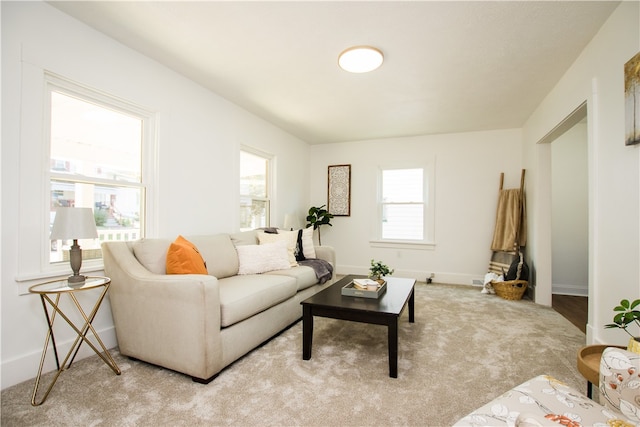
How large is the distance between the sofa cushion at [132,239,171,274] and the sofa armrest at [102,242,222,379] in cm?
8

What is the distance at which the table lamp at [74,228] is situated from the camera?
185cm

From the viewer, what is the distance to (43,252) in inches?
81.0

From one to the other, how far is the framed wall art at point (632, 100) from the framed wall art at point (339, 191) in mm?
4037

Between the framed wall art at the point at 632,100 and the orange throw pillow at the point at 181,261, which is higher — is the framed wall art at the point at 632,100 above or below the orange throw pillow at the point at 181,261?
above

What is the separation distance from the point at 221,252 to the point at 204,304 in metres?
1.11

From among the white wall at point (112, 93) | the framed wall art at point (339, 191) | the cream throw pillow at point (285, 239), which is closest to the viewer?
the white wall at point (112, 93)

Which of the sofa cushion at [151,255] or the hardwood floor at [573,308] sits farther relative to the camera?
the hardwood floor at [573,308]

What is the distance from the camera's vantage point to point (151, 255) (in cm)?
238

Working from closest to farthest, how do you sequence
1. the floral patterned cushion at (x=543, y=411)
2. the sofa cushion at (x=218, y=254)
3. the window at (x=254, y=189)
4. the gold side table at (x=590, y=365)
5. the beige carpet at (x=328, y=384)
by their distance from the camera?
the floral patterned cushion at (x=543, y=411) → the gold side table at (x=590, y=365) → the beige carpet at (x=328, y=384) → the sofa cushion at (x=218, y=254) → the window at (x=254, y=189)

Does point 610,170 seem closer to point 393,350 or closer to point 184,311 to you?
point 393,350

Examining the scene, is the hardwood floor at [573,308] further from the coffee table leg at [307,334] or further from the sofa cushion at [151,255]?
the sofa cushion at [151,255]

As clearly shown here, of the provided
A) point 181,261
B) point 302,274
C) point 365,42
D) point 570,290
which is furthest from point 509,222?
point 181,261

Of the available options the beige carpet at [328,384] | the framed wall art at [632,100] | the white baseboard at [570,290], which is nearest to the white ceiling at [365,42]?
the framed wall art at [632,100]

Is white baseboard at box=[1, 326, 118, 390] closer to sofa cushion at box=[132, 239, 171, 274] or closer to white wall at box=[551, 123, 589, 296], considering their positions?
sofa cushion at box=[132, 239, 171, 274]
